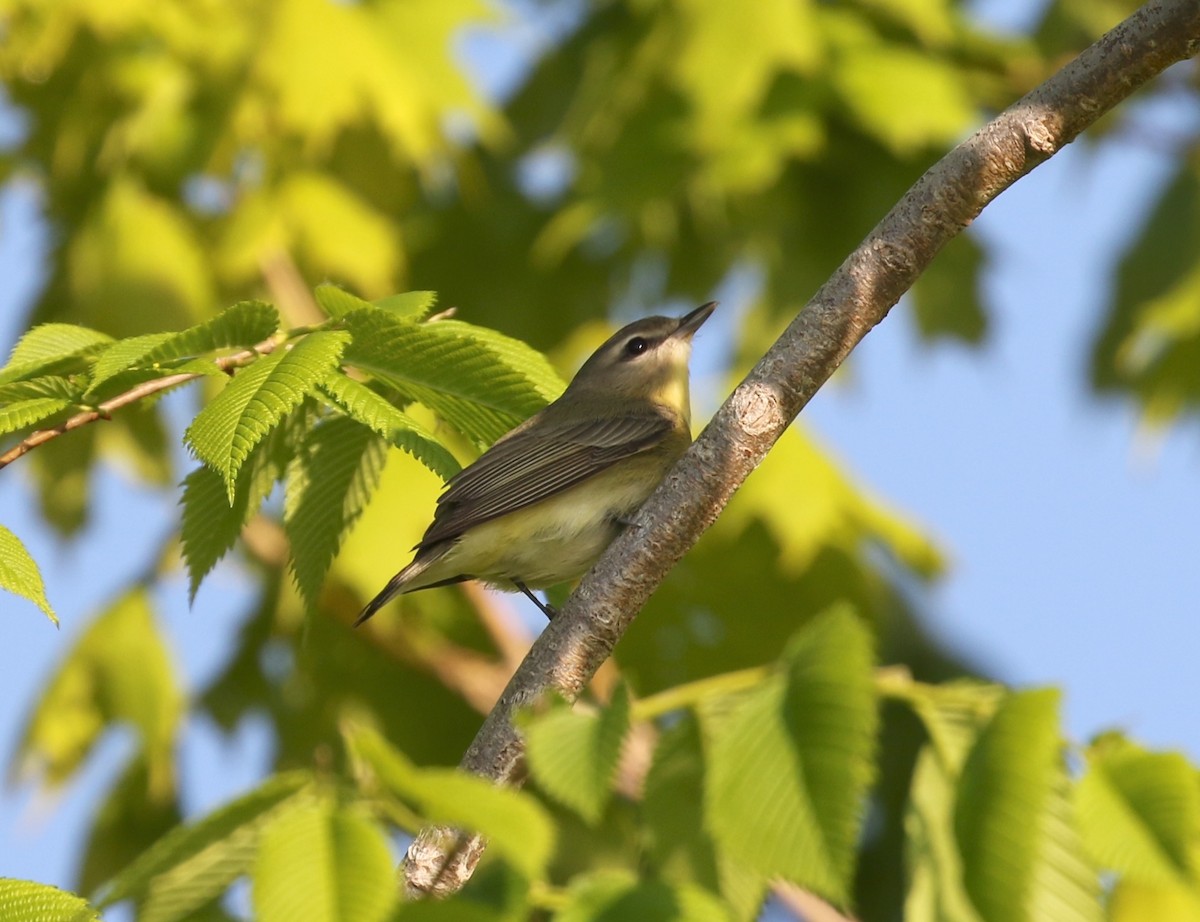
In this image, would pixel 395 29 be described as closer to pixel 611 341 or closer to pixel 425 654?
pixel 611 341

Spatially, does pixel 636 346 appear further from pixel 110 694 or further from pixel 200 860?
pixel 200 860

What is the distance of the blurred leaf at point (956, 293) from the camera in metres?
7.82

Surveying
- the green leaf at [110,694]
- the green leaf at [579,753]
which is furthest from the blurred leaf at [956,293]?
the green leaf at [579,753]

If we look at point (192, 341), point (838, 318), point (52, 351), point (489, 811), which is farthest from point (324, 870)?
point (52, 351)

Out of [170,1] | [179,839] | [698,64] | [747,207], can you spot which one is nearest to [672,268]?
[747,207]

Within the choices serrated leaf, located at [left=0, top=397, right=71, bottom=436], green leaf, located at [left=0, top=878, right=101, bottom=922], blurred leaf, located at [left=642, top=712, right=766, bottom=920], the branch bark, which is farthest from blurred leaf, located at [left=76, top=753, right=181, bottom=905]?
blurred leaf, located at [left=642, top=712, right=766, bottom=920]

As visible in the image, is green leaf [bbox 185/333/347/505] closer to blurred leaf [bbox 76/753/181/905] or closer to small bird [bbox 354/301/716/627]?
small bird [bbox 354/301/716/627]

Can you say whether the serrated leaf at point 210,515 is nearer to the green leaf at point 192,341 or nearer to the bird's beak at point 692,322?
the green leaf at point 192,341

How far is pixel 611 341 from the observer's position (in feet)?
20.9

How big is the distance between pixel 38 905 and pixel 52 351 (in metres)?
1.29

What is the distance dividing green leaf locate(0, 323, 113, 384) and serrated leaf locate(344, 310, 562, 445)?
0.63m

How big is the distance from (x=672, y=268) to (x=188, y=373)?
19.6ft

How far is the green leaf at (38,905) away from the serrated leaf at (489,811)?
29.9 inches

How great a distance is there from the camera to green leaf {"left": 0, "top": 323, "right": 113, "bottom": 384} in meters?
3.06
